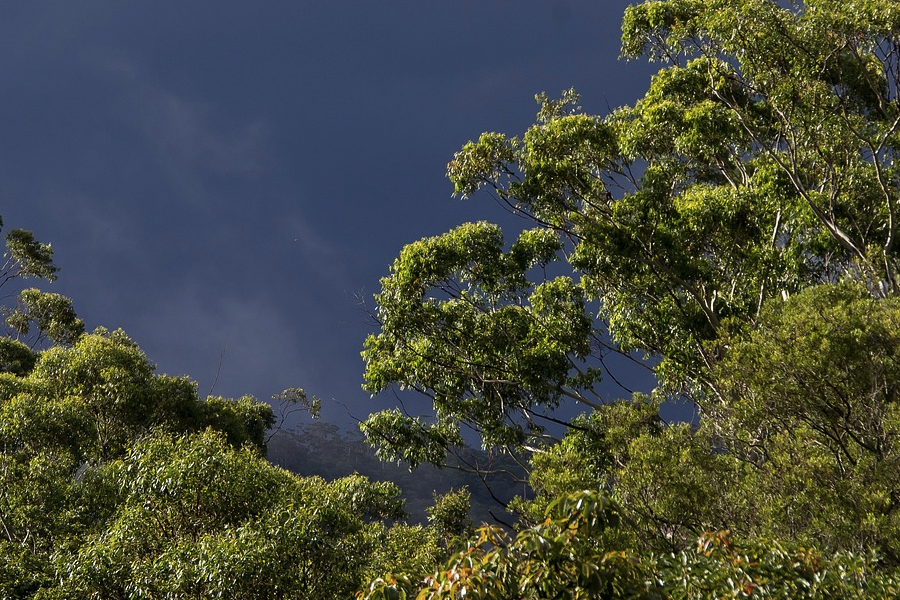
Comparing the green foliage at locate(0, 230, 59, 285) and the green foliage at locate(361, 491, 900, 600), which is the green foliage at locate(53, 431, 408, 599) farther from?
the green foliage at locate(0, 230, 59, 285)

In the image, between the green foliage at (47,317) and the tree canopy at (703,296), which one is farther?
the green foliage at (47,317)

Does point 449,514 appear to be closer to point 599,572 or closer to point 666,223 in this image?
point 666,223

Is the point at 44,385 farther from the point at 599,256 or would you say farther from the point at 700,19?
the point at 700,19


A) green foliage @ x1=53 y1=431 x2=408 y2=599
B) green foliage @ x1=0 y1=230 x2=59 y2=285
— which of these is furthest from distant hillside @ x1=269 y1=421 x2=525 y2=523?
green foliage @ x1=53 y1=431 x2=408 y2=599

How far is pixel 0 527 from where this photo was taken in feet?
41.1

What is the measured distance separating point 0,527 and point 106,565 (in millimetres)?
5043

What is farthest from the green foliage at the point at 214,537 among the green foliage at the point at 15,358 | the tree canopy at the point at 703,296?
the green foliage at the point at 15,358

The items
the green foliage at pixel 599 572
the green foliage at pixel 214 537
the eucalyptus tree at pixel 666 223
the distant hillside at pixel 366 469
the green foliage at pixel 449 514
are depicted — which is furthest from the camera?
the distant hillside at pixel 366 469

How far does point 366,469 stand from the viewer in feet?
300

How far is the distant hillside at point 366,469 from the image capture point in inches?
3273

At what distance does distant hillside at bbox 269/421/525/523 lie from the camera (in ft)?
273

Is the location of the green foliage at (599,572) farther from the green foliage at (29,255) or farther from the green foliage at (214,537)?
the green foliage at (29,255)

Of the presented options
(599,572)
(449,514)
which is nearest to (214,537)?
(599,572)

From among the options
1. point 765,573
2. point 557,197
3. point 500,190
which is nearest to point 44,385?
point 500,190
